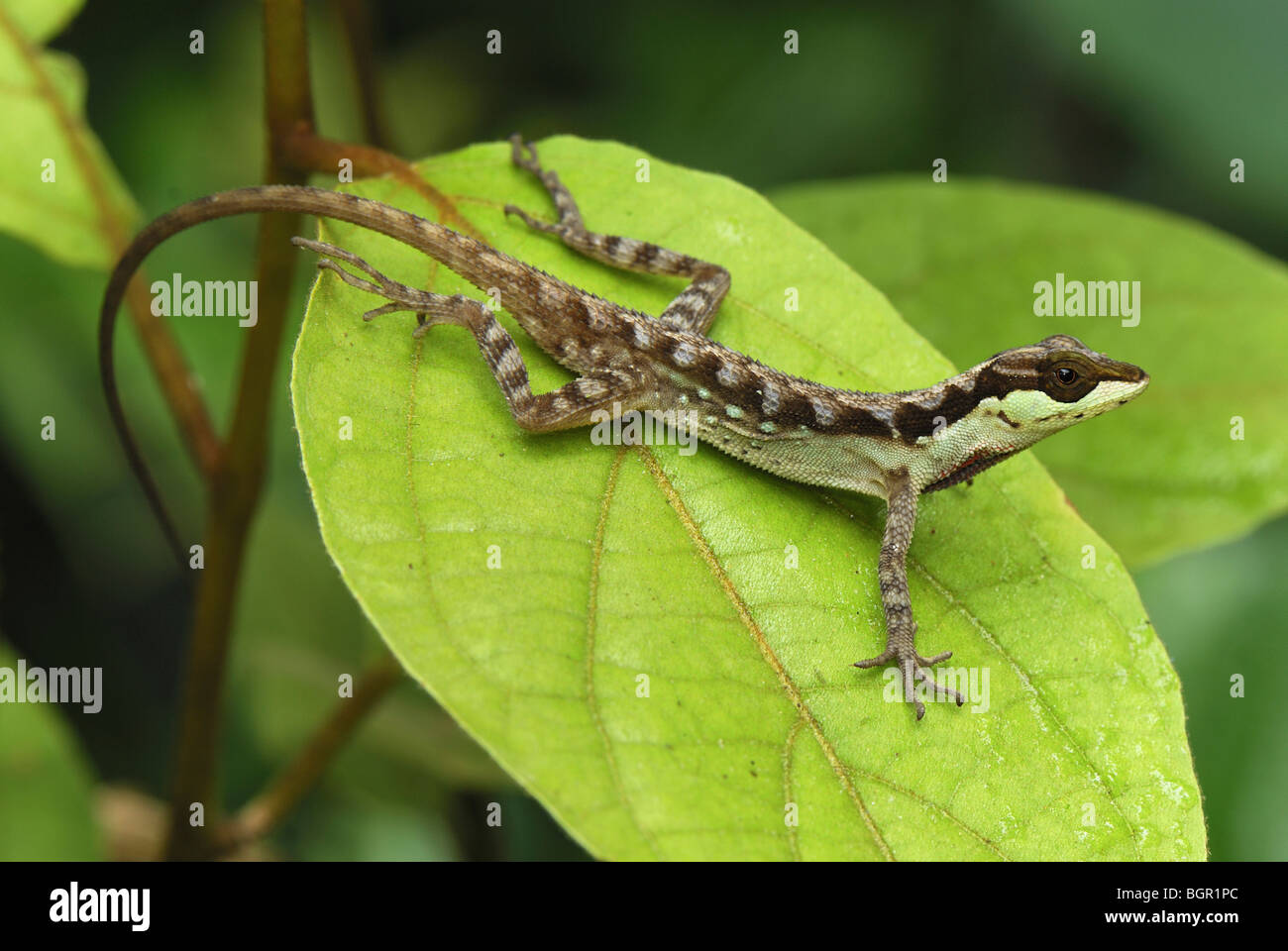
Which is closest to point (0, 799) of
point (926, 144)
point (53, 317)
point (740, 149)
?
point (53, 317)

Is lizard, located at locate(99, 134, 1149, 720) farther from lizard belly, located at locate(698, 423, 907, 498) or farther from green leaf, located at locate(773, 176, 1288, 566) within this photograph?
green leaf, located at locate(773, 176, 1288, 566)

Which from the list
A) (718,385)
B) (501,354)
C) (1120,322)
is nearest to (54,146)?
(501,354)

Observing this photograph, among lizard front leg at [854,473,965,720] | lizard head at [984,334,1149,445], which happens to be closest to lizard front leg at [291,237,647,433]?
lizard front leg at [854,473,965,720]

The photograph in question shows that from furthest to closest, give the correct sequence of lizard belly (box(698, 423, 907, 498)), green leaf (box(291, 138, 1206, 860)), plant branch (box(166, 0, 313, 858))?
lizard belly (box(698, 423, 907, 498)) < plant branch (box(166, 0, 313, 858)) < green leaf (box(291, 138, 1206, 860))

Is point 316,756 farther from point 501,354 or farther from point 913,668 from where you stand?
point 913,668

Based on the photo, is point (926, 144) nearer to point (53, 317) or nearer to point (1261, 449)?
point (1261, 449)

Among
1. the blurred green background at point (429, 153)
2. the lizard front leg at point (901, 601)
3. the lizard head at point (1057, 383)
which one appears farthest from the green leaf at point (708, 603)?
the blurred green background at point (429, 153)

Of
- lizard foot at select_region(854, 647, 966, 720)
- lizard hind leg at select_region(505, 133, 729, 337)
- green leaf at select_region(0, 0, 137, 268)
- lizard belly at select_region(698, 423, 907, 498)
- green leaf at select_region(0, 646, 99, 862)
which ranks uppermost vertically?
green leaf at select_region(0, 0, 137, 268)
